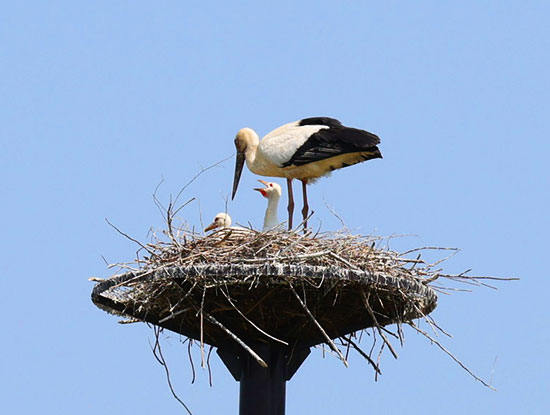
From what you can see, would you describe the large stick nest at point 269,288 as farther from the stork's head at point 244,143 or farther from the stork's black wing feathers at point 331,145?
the stork's head at point 244,143

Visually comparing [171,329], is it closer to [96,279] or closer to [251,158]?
[96,279]

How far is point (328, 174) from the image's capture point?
35.8 ft

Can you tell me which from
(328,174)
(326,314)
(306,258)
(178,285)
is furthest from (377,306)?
(328,174)

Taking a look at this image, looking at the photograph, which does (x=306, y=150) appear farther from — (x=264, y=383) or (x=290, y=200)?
(x=264, y=383)

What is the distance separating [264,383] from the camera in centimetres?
895

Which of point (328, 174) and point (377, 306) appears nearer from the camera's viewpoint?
point (377, 306)

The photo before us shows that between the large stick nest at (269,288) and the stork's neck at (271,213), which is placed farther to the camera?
the stork's neck at (271,213)

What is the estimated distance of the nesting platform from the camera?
26.5 ft

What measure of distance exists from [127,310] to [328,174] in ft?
8.55

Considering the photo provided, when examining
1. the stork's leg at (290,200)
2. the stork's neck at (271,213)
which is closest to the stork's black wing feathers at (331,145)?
the stork's leg at (290,200)

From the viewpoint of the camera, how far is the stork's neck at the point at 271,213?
9.91 meters

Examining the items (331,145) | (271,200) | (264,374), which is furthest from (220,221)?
(264,374)

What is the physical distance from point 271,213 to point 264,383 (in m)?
1.65

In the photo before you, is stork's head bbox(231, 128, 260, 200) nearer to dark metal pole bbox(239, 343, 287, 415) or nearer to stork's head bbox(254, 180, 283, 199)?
stork's head bbox(254, 180, 283, 199)
